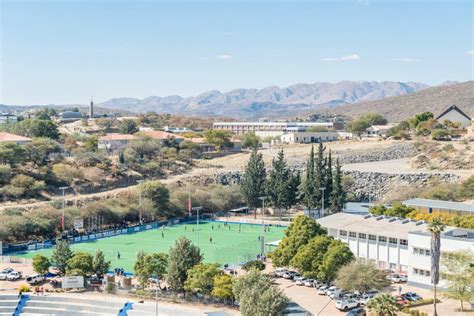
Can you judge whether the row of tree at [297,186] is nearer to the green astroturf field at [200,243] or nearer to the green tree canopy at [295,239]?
the green astroturf field at [200,243]

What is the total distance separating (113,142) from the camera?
104 metres

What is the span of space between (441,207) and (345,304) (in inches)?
840

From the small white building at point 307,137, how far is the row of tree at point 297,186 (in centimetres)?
5098

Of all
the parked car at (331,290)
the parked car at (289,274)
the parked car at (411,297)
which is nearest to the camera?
the parked car at (411,297)

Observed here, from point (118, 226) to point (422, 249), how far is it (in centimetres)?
3445

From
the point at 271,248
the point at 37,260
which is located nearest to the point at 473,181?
the point at 271,248

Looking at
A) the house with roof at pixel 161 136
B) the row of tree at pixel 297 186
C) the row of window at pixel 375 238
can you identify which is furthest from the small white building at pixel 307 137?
the row of window at pixel 375 238

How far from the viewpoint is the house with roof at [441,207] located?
51406 millimetres

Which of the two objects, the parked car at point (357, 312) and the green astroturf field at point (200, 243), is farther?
the green astroturf field at point (200, 243)

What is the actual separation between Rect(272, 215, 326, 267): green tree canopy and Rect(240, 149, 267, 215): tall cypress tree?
25.6 m

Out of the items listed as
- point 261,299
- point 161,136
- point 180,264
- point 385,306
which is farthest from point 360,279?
point 161,136

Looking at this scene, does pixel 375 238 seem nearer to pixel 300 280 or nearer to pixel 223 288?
pixel 300 280

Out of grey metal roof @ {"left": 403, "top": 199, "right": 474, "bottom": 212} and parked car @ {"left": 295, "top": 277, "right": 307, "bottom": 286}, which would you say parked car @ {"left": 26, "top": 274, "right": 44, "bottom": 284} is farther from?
grey metal roof @ {"left": 403, "top": 199, "right": 474, "bottom": 212}

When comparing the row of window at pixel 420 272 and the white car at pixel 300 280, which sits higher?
the row of window at pixel 420 272
